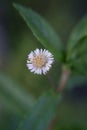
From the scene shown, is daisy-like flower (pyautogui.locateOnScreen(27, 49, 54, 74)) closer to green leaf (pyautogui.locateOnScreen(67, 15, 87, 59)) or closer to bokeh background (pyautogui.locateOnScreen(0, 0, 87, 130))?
green leaf (pyautogui.locateOnScreen(67, 15, 87, 59))

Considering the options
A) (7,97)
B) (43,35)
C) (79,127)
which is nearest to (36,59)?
(43,35)

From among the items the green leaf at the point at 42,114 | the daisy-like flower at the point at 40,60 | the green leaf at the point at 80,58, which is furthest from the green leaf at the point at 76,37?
the daisy-like flower at the point at 40,60

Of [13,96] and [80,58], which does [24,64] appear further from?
[80,58]

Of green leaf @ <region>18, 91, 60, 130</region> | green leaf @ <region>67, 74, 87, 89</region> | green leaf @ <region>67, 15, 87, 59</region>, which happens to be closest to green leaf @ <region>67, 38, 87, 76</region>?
green leaf @ <region>67, 15, 87, 59</region>

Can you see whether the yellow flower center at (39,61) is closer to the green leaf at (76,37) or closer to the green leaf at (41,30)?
the green leaf at (41,30)

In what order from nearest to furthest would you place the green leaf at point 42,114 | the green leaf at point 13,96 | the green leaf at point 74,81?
the green leaf at point 42,114 < the green leaf at point 13,96 < the green leaf at point 74,81

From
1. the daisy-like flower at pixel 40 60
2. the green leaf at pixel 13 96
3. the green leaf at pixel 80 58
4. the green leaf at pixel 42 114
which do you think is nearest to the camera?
the daisy-like flower at pixel 40 60

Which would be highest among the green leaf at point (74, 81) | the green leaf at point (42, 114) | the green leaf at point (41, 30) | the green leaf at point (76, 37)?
the green leaf at point (74, 81)

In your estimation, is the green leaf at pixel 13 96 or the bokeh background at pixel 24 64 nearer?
the green leaf at pixel 13 96
